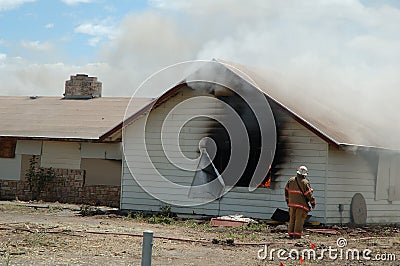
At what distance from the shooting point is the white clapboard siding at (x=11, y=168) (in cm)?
2514

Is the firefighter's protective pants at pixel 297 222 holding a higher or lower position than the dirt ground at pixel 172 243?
higher

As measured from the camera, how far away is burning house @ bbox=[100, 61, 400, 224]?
1819 cm

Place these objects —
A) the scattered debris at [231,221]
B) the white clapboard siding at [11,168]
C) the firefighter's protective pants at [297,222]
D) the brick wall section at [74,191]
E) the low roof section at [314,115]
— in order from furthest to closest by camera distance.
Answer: the white clapboard siding at [11,168] < the brick wall section at [74,191] < the low roof section at [314,115] < the scattered debris at [231,221] < the firefighter's protective pants at [297,222]

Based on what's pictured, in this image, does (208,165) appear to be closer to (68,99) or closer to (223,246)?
(223,246)

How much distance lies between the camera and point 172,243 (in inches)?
511

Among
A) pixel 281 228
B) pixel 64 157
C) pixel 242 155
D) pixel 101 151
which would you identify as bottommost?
pixel 281 228

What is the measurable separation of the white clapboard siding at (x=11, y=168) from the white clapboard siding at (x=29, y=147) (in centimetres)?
28

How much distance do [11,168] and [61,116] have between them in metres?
Result: 3.23

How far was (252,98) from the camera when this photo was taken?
18578 mm

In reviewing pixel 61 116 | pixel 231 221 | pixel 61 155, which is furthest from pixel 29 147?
pixel 231 221

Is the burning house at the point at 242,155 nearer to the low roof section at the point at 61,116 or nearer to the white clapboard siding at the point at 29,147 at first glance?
the low roof section at the point at 61,116

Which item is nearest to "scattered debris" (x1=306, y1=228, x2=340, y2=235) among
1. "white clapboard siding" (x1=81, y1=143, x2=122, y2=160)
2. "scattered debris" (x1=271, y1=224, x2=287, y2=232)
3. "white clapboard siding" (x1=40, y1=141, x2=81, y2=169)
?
"scattered debris" (x1=271, y1=224, x2=287, y2=232)

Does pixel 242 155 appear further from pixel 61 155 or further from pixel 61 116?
pixel 61 116

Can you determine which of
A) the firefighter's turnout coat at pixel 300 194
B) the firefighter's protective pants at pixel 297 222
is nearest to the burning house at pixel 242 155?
the firefighter's turnout coat at pixel 300 194
